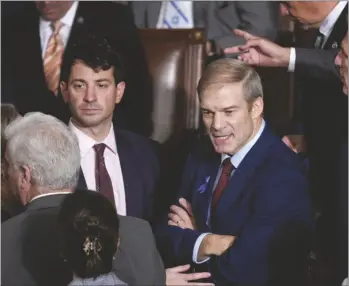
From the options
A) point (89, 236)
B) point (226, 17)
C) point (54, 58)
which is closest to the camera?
point (89, 236)

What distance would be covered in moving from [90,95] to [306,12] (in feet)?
2.15

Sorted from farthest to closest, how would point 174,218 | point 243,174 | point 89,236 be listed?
point 174,218 < point 243,174 < point 89,236

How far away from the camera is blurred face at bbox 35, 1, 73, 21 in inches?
101

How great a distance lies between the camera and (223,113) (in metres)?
2.09

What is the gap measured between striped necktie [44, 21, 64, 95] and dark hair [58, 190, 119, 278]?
3.01 feet

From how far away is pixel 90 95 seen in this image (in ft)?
7.60

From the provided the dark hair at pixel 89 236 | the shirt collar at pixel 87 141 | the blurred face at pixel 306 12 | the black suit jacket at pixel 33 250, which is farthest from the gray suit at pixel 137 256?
the blurred face at pixel 306 12

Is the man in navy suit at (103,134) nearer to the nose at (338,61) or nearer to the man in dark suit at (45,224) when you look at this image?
the man in dark suit at (45,224)

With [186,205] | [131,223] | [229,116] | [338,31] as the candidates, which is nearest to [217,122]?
[229,116]

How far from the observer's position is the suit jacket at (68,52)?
8.23 ft

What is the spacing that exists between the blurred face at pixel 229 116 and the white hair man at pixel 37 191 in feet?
1.19

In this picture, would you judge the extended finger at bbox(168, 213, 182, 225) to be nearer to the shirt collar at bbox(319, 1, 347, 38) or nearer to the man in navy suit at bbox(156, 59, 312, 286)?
the man in navy suit at bbox(156, 59, 312, 286)

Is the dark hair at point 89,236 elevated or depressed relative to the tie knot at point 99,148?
elevated

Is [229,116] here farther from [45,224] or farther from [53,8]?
[53,8]
